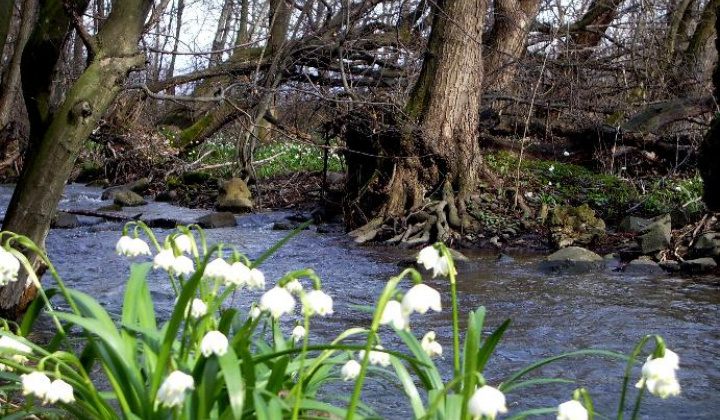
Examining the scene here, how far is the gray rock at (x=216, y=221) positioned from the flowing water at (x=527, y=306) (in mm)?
1036

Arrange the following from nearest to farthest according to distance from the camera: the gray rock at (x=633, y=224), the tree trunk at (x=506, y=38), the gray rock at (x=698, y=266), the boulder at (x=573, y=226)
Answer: the gray rock at (x=698, y=266), the boulder at (x=573, y=226), the gray rock at (x=633, y=224), the tree trunk at (x=506, y=38)

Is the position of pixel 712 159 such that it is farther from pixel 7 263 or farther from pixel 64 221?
pixel 64 221

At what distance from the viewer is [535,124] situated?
13820 millimetres

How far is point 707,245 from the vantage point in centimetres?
816

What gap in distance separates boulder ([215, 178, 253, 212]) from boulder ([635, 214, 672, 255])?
646cm

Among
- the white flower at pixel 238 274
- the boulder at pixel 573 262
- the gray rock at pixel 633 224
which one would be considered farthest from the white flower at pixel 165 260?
the gray rock at pixel 633 224

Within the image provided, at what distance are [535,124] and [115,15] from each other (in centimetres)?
1033

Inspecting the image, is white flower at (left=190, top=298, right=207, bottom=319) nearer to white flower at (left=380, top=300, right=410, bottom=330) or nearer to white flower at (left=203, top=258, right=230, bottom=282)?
white flower at (left=203, top=258, right=230, bottom=282)

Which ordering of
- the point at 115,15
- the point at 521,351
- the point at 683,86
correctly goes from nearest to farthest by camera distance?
the point at 115,15 → the point at 521,351 → the point at 683,86

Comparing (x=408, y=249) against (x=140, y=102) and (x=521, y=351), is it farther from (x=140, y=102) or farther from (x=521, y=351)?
(x=140, y=102)

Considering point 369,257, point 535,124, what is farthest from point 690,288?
point 535,124

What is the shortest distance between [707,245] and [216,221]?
6412 millimetres

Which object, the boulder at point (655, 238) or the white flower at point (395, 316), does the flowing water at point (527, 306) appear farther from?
the white flower at point (395, 316)

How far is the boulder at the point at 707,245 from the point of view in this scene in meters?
8.05
